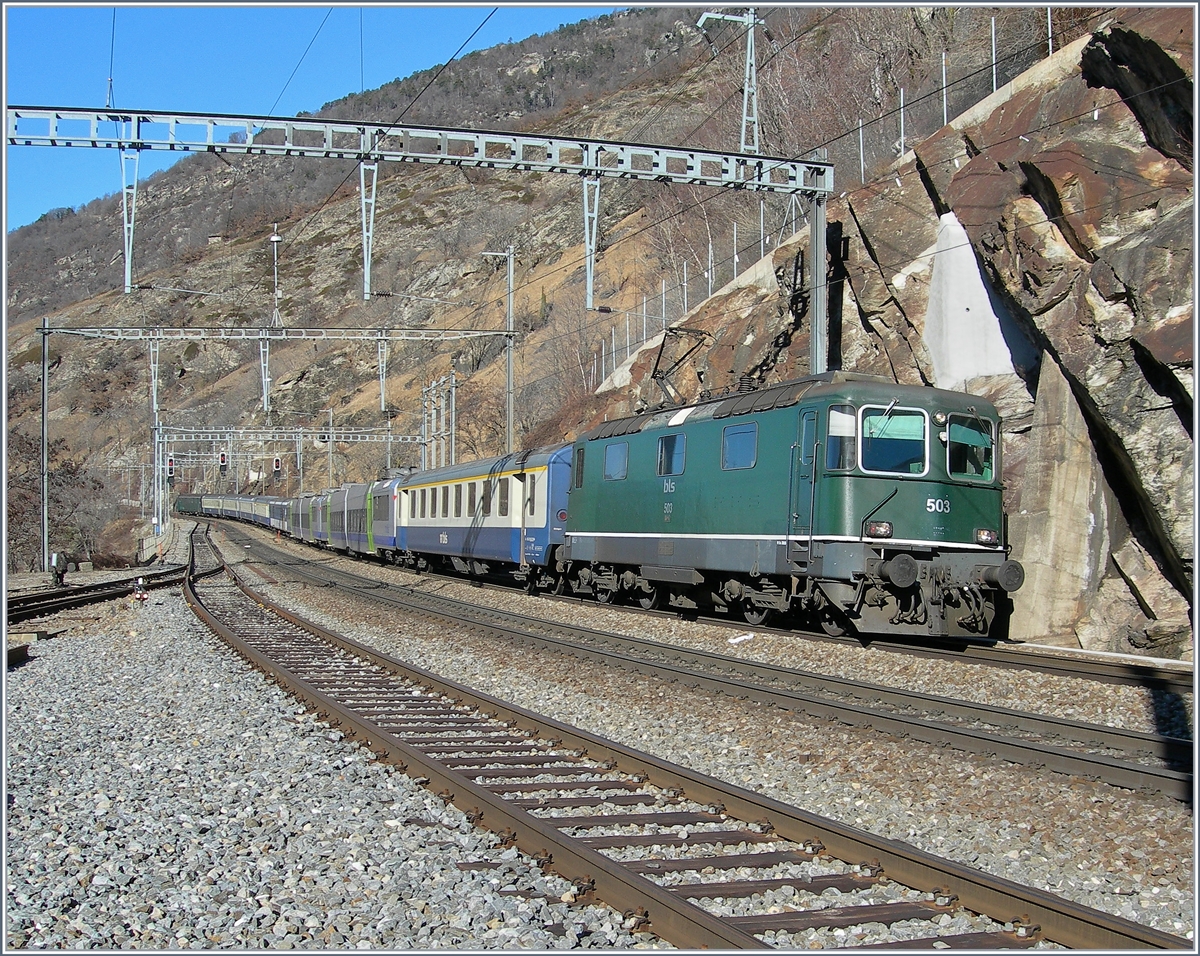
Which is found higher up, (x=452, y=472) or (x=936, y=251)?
(x=936, y=251)

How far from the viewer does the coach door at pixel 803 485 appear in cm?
1373

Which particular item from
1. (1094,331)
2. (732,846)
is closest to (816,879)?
(732,846)

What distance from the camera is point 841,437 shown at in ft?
44.5

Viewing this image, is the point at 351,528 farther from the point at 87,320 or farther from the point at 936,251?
the point at 87,320

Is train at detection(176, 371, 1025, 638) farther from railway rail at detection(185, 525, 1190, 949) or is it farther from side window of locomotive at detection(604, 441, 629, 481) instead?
railway rail at detection(185, 525, 1190, 949)

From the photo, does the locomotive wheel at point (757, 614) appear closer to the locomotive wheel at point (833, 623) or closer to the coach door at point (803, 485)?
the locomotive wheel at point (833, 623)

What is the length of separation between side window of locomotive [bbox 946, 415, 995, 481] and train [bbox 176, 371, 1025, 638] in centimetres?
2

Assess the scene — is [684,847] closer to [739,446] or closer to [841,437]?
[841,437]

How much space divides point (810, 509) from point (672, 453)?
4.07m

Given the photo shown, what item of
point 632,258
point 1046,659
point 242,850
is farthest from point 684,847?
point 632,258

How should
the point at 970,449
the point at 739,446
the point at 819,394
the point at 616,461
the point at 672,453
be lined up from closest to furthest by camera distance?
1. the point at 819,394
2. the point at 970,449
3. the point at 739,446
4. the point at 672,453
5. the point at 616,461

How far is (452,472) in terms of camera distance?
29734 mm

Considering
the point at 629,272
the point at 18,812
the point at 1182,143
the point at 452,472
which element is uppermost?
the point at 629,272

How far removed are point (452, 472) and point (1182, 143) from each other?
1984 cm
